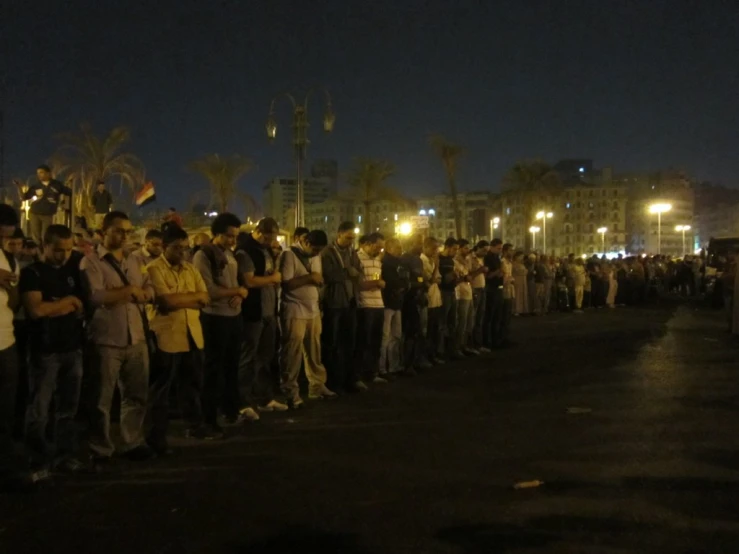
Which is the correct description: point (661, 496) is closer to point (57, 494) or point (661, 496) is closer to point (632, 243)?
point (57, 494)

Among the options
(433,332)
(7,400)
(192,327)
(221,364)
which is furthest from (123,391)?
(433,332)

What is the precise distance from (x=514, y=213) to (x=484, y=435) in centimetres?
13452

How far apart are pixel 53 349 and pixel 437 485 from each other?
3257 mm

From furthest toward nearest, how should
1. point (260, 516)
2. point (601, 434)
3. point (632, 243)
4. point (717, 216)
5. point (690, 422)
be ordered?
point (717, 216) → point (632, 243) → point (690, 422) → point (601, 434) → point (260, 516)

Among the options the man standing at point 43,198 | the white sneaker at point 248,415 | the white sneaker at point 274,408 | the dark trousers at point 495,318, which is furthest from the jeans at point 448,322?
Result: the man standing at point 43,198

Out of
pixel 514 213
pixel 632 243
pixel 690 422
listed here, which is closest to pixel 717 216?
pixel 632 243

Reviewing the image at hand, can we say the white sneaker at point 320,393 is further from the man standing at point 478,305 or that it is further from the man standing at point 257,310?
the man standing at point 478,305

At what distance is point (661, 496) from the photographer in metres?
6.02

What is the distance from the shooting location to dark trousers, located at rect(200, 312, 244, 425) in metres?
8.27

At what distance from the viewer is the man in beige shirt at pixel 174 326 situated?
7.43 meters

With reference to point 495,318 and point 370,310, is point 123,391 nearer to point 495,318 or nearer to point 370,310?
point 370,310

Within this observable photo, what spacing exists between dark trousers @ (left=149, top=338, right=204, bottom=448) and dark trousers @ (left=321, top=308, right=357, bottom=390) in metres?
2.86

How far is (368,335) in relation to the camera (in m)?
11.4

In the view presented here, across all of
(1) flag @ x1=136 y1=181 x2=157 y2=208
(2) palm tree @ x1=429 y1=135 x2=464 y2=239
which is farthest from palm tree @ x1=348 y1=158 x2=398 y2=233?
(1) flag @ x1=136 y1=181 x2=157 y2=208
